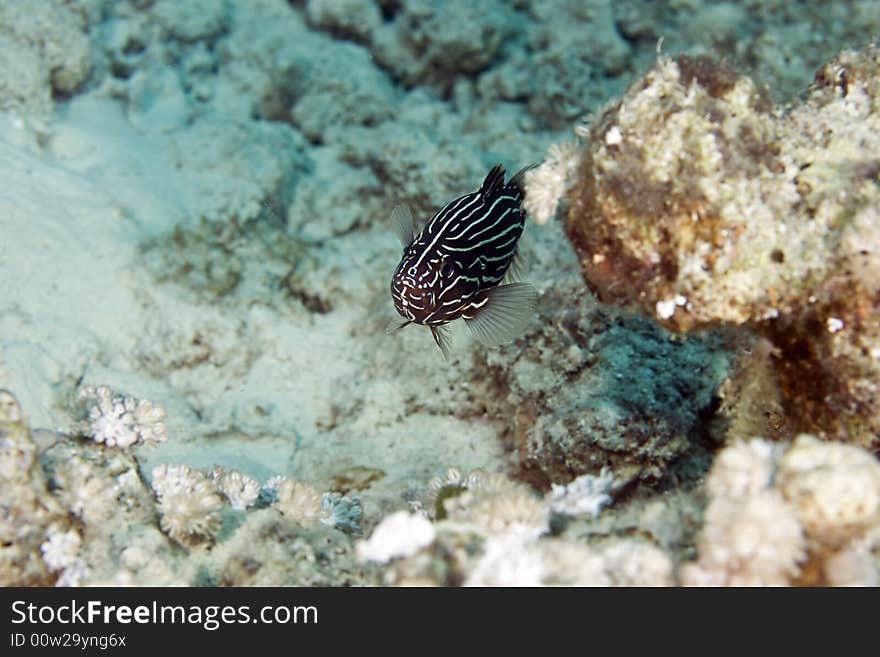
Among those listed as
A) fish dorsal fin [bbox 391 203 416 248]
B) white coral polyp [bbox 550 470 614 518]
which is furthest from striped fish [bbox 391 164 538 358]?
white coral polyp [bbox 550 470 614 518]

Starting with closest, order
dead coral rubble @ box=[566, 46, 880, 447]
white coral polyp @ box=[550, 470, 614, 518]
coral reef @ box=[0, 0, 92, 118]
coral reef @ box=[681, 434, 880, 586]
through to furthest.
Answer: coral reef @ box=[681, 434, 880, 586], dead coral rubble @ box=[566, 46, 880, 447], white coral polyp @ box=[550, 470, 614, 518], coral reef @ box=[0, 0, 92, 118]

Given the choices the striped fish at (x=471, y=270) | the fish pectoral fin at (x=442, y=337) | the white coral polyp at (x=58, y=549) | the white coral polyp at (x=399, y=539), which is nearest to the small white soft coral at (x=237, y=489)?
the white coral polyp at (x=58, y=549)

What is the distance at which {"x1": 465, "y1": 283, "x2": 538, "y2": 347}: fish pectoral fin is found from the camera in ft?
13.3

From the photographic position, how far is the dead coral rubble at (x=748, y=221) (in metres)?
2.50

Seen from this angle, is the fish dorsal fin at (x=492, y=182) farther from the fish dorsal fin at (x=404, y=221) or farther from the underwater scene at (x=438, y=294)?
the fish dorsal fin at (x=404, y=221)

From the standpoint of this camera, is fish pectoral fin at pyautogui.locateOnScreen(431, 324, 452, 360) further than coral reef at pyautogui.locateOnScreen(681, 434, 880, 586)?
Yes

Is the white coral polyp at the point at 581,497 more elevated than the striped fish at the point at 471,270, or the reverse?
the striped fish at the point at 471,270

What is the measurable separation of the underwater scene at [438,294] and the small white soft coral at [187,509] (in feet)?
0.04

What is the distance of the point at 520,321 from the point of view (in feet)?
13.3

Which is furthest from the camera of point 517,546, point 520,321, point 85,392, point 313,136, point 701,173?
point 313,136

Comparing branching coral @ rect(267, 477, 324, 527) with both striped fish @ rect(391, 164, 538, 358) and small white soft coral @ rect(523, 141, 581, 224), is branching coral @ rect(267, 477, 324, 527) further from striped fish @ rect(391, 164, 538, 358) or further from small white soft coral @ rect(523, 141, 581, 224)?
small white soft coral @ rect(523, 141, 581, 224)
